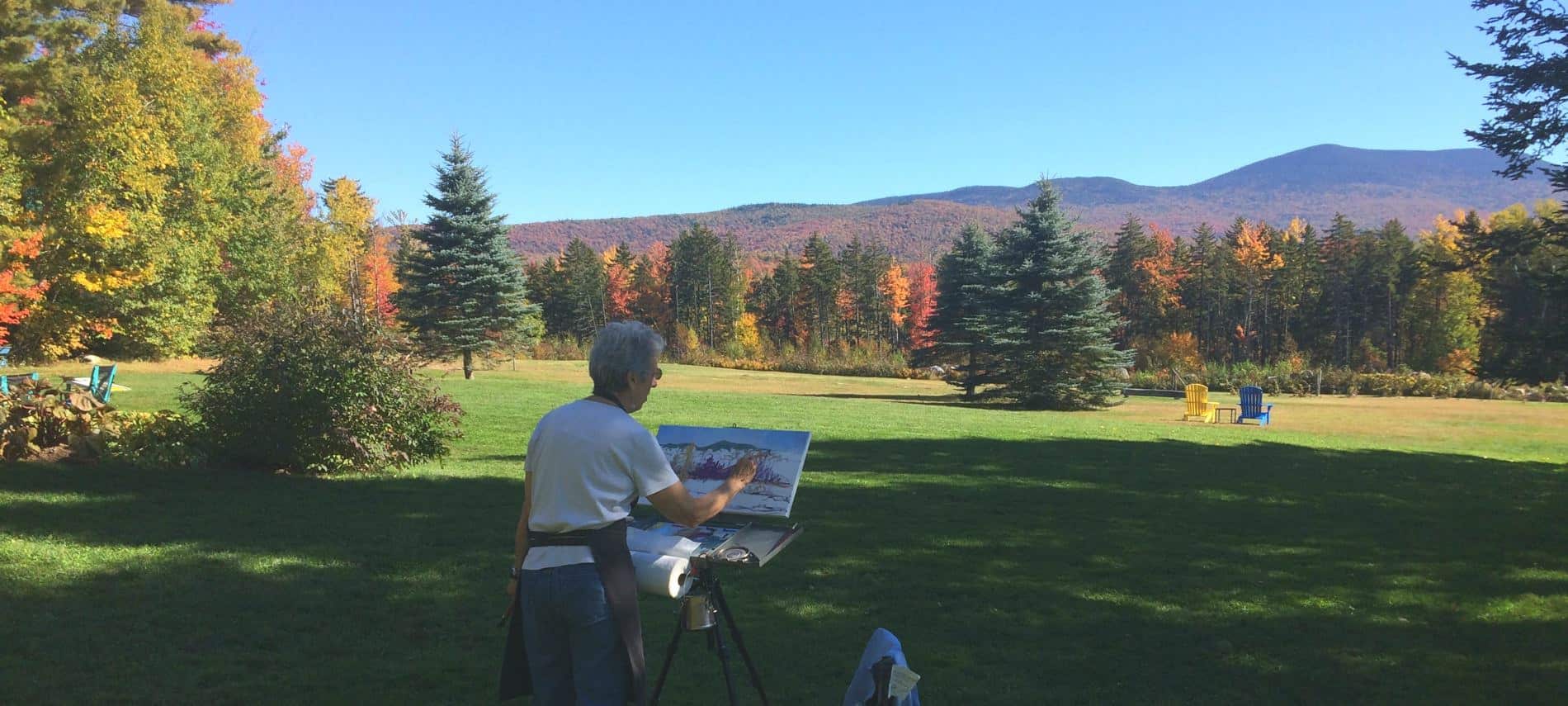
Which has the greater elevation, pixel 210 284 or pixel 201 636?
pixel 210 284

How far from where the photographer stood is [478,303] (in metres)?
36.9

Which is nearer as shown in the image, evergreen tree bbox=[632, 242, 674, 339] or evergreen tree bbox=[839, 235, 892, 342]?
evergreen tree bbox=[839, 235, 892, 342]

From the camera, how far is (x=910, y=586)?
652 centimetres

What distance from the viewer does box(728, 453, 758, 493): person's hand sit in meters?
3.46

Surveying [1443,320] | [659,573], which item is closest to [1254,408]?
[659,573]

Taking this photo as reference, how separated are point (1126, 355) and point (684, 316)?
6127 cm

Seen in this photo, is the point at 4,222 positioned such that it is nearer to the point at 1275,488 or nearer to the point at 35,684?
the point at 35,684

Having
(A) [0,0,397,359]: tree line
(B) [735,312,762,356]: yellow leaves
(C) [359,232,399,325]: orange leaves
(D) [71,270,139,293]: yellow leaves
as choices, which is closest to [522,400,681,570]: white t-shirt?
(A) [0,0,397,359]: tree line

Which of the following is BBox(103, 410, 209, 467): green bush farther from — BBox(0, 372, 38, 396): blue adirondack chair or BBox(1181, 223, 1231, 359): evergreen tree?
BBox(1181, 223, 1231, 359): evergreen tree

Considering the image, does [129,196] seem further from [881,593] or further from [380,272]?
[380,272]

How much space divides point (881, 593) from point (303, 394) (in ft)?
21.8

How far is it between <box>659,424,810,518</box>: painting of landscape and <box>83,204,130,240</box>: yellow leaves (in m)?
21.7

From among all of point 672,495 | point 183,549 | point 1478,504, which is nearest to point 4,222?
point 183,549

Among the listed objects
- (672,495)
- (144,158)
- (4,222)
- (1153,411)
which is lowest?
(1153,411)
